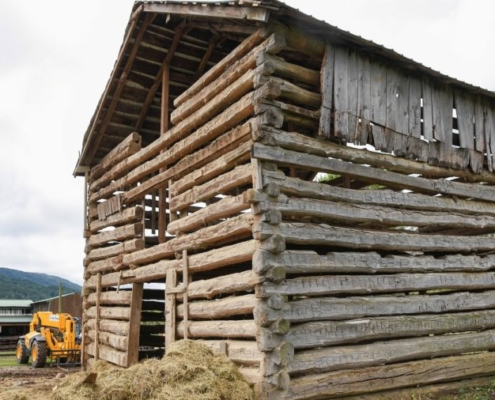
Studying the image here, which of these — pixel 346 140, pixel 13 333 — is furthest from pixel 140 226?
pixel 13 333

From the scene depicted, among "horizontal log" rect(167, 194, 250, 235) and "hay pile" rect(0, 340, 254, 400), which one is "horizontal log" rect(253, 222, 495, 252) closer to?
"horizontal log" rect(167, 194, 250, 235)

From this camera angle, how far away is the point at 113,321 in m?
14.4

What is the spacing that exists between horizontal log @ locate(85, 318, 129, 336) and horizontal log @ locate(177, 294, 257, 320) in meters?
3.19

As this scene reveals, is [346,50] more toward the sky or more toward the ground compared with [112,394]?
more toward the sky

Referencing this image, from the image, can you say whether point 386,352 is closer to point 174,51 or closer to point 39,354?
point 174,51

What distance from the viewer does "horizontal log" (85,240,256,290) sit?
9.04 m

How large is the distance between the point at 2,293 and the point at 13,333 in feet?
282

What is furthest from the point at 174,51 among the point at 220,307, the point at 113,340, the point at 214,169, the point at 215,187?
the point at 113,340

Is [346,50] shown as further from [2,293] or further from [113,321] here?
[2,293]

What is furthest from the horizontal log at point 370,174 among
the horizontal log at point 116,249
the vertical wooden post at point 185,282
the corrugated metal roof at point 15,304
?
the corrugated metal roof at point 15,304

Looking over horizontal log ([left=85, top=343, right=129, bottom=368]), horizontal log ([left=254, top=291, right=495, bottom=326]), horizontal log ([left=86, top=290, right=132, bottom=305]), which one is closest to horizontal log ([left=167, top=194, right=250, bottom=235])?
horizontal log ([left=254, top=291, right=495, bottom=326])

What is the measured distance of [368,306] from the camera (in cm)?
942

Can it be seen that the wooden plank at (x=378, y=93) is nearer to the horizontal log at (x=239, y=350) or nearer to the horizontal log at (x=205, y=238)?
the horizontal log at (x=205, y=238)

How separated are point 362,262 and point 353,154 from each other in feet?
5.95
